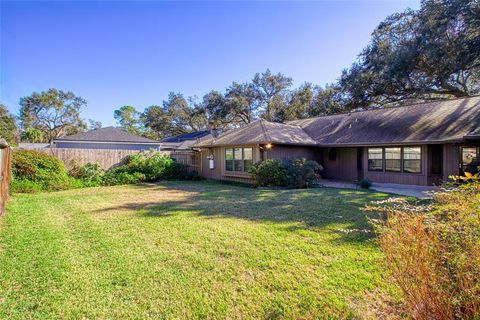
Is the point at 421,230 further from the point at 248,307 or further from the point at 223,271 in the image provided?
the point at 223,271

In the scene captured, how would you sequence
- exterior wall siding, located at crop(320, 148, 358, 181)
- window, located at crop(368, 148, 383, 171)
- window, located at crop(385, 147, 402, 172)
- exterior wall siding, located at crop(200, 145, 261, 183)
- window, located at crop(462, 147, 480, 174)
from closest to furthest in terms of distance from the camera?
window, located at crop(462, 147, 480, 174) → window, located at crop(385, 147, 402, 172) → window, located at crop(368, 148, 383, 171) → exterior wall siding, located at crop(200, 145, 261, 183) → exterior wall siding, located at crop(320, 148, 358, 181)

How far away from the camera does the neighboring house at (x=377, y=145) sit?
1144 centimetres

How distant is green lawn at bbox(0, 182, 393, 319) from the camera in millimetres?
2832

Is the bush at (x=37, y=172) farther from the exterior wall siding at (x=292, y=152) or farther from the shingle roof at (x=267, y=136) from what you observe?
the exterior wall siding at (x=292, y=152)

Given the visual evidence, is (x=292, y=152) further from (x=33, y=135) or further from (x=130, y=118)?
(x=130, y=118)

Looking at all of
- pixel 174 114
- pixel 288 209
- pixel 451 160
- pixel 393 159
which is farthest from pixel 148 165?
pixel 174 114

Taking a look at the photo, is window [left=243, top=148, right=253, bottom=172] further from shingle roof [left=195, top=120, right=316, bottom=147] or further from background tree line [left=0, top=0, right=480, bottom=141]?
background tree line [left=0, top=0, right=480, bottom=141]

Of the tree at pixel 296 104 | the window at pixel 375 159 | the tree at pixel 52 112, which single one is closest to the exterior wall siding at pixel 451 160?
the window at pixel 375 159

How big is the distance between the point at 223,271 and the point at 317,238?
212cm

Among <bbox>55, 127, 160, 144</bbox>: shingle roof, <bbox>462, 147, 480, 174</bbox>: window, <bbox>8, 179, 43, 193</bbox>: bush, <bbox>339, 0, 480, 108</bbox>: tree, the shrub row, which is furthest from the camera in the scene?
<bbox>55, 127, 160, 144</bbox>: shingle roof

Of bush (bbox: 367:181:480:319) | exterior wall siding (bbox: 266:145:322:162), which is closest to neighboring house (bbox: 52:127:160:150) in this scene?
exterior wall siding (bbox: 266:145:322:162)

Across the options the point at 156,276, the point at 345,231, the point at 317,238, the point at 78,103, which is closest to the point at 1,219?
the point at 156,276

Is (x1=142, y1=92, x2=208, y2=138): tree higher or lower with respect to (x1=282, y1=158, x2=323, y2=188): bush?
higher

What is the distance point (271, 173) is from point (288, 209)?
489 cm
